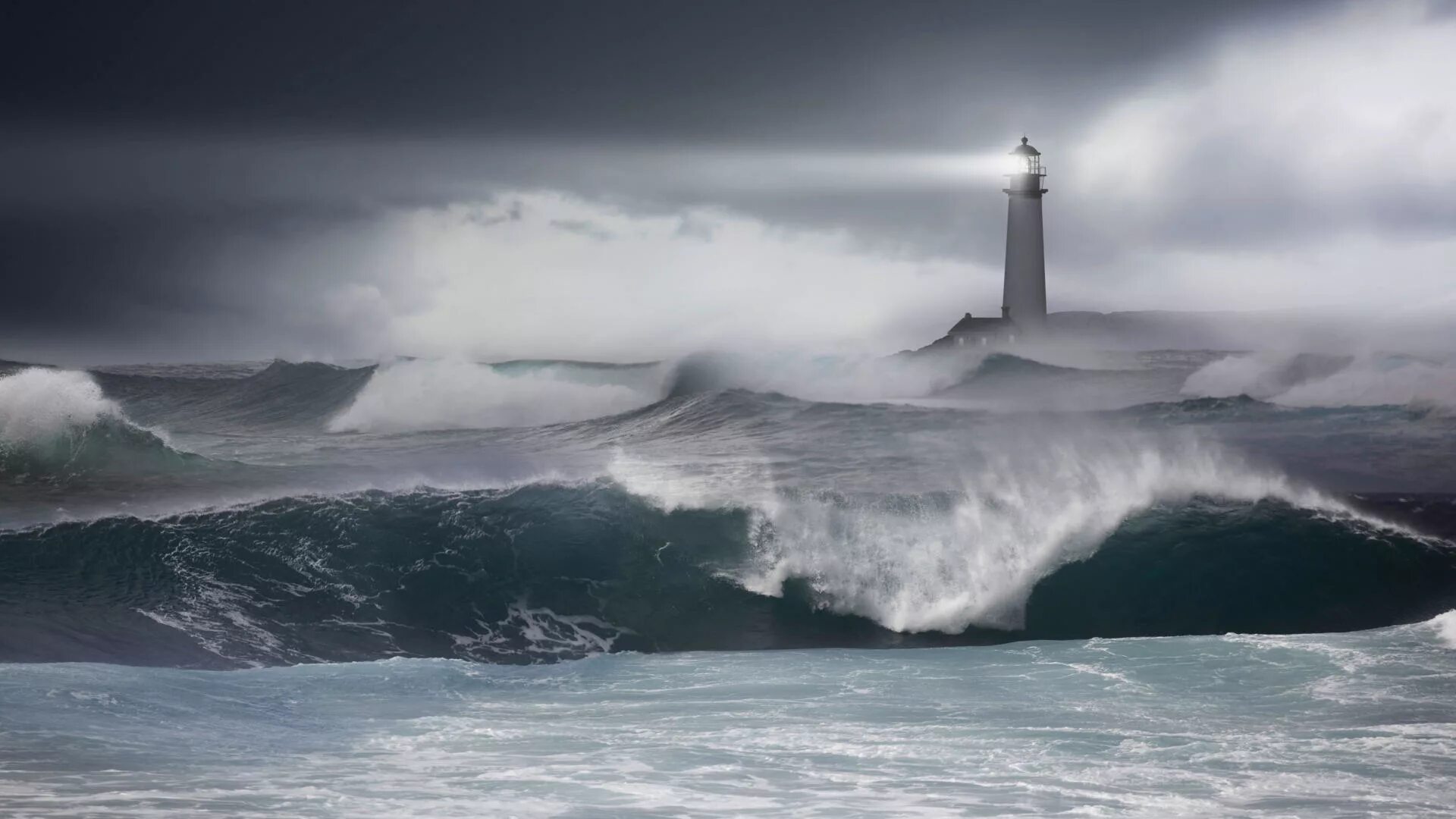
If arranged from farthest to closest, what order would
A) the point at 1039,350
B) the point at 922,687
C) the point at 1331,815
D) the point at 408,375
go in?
1. the point at 1039,350
2. the point at 408,375
3. the point at 922,687
4. the point at 1331,815

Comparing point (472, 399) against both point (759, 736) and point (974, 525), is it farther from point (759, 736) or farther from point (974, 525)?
point (759, 736)

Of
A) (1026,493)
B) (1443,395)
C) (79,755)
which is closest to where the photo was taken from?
(79,755)

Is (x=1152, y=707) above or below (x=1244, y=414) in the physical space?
below

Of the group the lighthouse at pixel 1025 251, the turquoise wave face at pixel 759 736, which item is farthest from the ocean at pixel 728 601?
the lighthouse at pixel 1025 251

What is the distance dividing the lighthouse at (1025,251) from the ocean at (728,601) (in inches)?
105

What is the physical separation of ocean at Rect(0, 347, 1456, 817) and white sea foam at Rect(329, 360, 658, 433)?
8 cm

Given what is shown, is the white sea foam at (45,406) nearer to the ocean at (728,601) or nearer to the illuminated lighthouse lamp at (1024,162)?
the ocean at (728,601)

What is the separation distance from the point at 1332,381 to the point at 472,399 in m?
14.9

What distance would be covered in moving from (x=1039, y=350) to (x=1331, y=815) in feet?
61.4

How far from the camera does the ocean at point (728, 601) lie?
19.9 feet

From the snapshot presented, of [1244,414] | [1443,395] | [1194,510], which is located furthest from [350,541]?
[1443,395]

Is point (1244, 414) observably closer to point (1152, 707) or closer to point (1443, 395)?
point (1443, 395)

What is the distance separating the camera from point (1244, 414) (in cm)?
1919

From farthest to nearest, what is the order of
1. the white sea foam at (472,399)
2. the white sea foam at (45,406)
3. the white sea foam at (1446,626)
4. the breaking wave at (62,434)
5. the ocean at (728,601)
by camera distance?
the white sea foam at (472,399) < the white sea foam at (45,406) < the breaking wave at (62,434) < the white sea foam at (1446,626) < the ocean at (728,601)
